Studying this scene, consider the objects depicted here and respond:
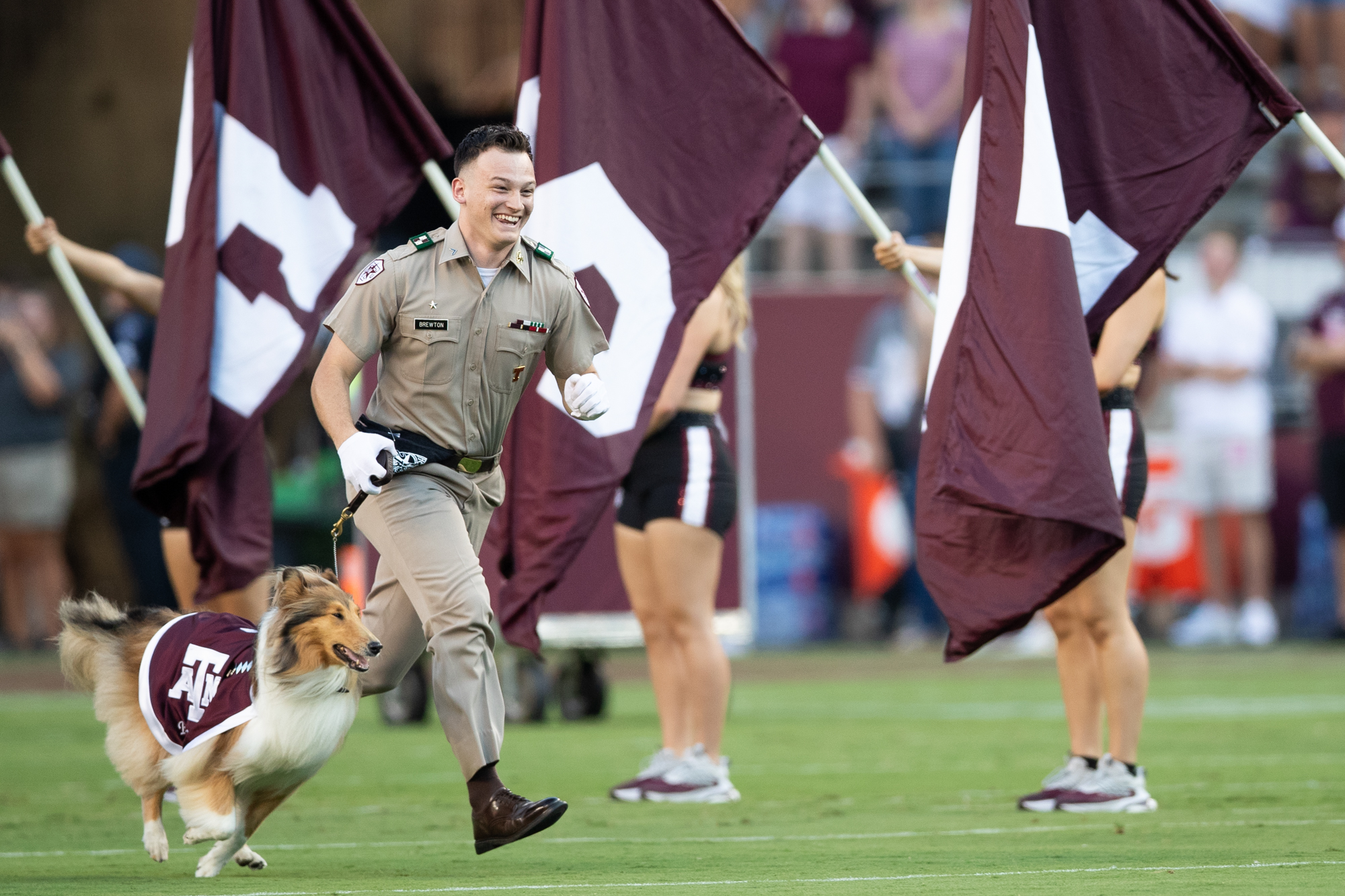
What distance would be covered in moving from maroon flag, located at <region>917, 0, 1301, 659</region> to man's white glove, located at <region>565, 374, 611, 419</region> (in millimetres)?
1586

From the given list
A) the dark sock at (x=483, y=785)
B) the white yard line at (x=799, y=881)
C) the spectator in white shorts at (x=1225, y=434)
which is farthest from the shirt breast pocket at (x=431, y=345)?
the spectator in white shorts at (x=1225, y=434)

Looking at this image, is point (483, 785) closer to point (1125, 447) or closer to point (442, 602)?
point (442, 602)

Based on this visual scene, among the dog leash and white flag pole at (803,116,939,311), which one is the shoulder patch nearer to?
the dog leash

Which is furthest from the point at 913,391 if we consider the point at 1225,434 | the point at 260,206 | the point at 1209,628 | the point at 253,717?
the point at 253,717

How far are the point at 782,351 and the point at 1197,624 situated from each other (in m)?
4.19

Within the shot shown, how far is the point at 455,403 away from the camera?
6.59 metres

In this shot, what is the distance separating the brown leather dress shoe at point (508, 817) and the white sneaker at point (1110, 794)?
8.43ft

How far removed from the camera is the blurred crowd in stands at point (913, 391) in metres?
17.2

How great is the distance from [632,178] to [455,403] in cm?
226

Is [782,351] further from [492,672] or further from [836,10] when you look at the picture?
[492,672]

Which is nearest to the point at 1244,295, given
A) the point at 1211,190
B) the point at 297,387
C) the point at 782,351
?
the point at 782,351

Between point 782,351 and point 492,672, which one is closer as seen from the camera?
point 492,672

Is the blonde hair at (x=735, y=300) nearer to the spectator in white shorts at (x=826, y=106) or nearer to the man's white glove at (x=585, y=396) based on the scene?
the man's white glove at (x=585, y=396)

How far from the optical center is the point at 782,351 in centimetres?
1798
